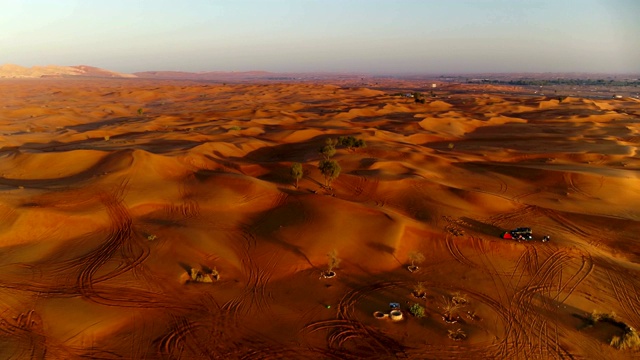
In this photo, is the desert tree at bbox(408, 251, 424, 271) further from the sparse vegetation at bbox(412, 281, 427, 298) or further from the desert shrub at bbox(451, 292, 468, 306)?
the desert shrub at bbox(451, 292, 468, 306)

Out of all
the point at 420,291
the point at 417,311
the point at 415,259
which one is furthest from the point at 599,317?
the point at 415,259

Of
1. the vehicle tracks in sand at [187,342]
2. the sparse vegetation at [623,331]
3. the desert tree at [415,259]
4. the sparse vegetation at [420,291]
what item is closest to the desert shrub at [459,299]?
the sparse vegetation at [420,291]

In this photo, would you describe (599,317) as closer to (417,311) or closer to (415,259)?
(417,311)

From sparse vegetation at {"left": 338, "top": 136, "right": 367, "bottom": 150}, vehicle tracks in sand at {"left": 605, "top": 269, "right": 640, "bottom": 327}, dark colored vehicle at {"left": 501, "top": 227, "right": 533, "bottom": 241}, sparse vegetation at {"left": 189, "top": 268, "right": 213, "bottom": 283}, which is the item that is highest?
sparse vegetation at {"left": 338, "top": 136, "right": 367, "bottom": 150}

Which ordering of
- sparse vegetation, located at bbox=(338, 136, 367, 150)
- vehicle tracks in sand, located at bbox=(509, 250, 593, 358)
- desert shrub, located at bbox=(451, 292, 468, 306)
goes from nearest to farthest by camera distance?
vehicle tracks in sand, located at bbox=(509, 250, 593, 358)
desert shrub, located at bbox=(451, 292, 468, 306)
sparse vegetation, located at bbox=(338, 136, 367, 150)

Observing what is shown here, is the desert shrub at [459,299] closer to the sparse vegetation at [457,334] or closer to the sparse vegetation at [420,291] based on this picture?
the sparse vegetation at [420,291]

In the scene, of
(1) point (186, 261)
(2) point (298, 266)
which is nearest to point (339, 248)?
(2) point (298, 266)

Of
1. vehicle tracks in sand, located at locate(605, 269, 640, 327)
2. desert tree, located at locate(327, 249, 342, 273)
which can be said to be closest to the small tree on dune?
desert tree, located at locate(327, 249, 342, 273)
